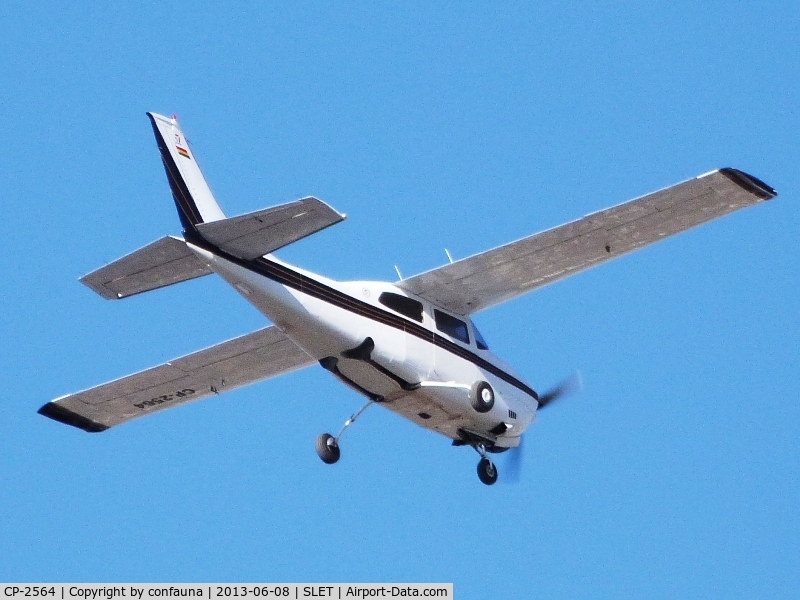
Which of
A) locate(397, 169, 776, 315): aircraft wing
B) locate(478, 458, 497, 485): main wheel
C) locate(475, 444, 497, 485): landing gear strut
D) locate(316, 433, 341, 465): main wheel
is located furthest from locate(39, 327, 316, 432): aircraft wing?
locate(478, 458, 497, 485): main wheel

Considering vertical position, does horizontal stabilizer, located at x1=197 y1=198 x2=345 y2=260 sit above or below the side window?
below

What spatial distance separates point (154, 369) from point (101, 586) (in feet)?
19.7

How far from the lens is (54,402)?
27.8m

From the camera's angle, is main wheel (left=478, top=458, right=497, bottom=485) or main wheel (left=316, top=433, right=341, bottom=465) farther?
main wheel (left=478, top=458, right=497, bottom=485)

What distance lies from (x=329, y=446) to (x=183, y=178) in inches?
181

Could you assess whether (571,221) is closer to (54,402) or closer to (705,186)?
(705,186)

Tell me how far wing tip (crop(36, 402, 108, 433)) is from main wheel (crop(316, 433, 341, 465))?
217 inches

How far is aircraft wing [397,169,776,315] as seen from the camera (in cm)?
2403

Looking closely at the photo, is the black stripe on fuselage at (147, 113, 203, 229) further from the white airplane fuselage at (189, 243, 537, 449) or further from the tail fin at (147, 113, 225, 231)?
the white airplane fuselage at (189, 243, 537, 449)

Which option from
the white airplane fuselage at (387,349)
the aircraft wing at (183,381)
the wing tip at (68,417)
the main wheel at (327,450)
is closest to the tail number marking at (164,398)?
the aircraft wing at (183,381)

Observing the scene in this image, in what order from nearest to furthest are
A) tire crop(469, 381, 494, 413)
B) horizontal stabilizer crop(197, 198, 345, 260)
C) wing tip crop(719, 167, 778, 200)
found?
1. horizontal stabilizer crop(197, 198, 345, 260)
2. wing tip crop(719, 167, 778, 200)
3. tire crop(469, 381, 494, 413)

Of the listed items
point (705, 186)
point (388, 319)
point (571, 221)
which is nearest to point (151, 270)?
point (388, 319)
